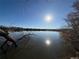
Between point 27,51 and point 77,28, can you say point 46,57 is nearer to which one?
point 27,51

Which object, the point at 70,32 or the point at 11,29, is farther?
the point at 70,32

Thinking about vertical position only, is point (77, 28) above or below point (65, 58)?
above

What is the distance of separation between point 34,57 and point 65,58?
10.7 feet

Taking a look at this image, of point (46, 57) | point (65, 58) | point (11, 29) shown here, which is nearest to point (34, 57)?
point (46, 57)

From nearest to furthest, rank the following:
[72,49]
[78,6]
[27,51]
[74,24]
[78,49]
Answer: [78,6] → [74,24] → [78,49] → [72,49] → [27,51]

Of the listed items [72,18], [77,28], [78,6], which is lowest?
[77,28]

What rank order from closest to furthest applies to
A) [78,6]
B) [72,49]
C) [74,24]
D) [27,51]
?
[78,6] → [74,24] → [72,49] → [27,51]

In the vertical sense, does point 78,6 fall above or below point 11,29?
above

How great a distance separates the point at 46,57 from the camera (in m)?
15.6

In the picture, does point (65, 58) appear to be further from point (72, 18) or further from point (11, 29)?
point (11, 29)

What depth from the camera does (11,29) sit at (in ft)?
13.6

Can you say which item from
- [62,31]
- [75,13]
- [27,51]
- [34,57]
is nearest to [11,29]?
[75,13]

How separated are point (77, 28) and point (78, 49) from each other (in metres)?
2.27

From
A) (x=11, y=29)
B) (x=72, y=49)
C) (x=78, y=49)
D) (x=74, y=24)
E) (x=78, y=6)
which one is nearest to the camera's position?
(x=11, y=29)
